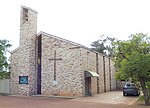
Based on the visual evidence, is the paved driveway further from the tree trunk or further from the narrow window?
the narrow window

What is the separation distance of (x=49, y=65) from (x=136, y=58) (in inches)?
433

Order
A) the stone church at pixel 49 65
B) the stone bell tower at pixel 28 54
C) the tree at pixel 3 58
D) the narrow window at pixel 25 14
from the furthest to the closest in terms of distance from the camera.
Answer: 1. the tree at pixel 3 58
2. the narrow window at pixel 25 14
3. the stone bell tower at pixel 28 54
4. the stone church at pixel 49 65

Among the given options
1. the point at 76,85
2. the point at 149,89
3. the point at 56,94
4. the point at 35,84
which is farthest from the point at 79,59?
the point at 149,89

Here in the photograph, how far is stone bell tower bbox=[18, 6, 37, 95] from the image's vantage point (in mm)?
25469

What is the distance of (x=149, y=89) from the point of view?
18031 mm

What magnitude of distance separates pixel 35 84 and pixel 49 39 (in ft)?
16.9

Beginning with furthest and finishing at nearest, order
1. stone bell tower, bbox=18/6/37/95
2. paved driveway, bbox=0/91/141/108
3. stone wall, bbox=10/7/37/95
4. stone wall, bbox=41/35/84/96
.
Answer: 1. stone wall, bbox=10/7/37/95
2. stone bell tower, bbox=18/6/37/95
3. stone wall, bbox=41/35/84/96
4. paved driveway, bbox=0/91/141/108

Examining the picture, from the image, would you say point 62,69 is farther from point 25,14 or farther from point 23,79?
point 25,14

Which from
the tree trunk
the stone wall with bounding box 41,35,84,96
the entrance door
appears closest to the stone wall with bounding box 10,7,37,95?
the stone wall with bounding box 41,35,84,96

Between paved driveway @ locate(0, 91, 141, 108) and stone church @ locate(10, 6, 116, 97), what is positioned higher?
stone church @ locate(10, 6, 116, 97)

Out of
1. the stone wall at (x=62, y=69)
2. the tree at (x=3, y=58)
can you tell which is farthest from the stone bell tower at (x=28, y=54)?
the tree at (x=3, y=58)

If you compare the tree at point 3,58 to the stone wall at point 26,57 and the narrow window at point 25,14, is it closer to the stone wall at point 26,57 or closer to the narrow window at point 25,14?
the stone wall at point 26,57

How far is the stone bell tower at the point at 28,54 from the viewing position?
25.5 m

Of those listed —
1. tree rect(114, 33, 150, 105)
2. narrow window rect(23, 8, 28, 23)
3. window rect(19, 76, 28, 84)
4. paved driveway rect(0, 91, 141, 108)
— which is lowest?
paved driveway rect(0, 91, 141, 108)
